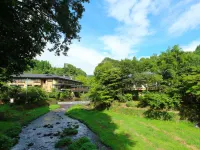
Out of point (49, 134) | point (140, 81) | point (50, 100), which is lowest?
point (49, 134)

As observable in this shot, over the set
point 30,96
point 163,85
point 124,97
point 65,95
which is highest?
point 163,85

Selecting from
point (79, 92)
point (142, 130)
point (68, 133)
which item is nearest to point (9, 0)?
point (68, 133)

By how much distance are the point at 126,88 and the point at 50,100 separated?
75.3 feet

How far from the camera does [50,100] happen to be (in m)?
46.7

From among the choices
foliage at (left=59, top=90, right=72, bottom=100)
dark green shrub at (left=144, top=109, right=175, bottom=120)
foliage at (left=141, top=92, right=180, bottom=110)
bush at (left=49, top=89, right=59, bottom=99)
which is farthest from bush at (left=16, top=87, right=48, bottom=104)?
foliage at (left=141, top=92, right=180, bottom=110)

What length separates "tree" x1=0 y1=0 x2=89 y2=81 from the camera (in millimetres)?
7480

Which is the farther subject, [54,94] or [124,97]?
[54,94]

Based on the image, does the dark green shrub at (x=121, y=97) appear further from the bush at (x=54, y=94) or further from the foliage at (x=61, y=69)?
the foliage at (x=61, y=69)

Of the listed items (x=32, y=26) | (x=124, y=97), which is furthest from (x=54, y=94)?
(x=32, y=26)

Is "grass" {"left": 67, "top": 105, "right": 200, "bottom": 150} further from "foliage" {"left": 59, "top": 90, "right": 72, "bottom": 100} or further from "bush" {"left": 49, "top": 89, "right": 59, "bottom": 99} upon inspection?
"foliage" {"left": 59, "top": 90, "right": 72, "bottom": 100}

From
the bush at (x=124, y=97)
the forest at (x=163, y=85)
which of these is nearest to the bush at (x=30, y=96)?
the forest at (x=163, y=85)

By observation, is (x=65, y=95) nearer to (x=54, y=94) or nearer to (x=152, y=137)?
(x=54, y=94)

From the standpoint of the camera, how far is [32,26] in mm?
8297

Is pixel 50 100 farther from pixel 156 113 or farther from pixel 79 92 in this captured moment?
pixel 156 113
